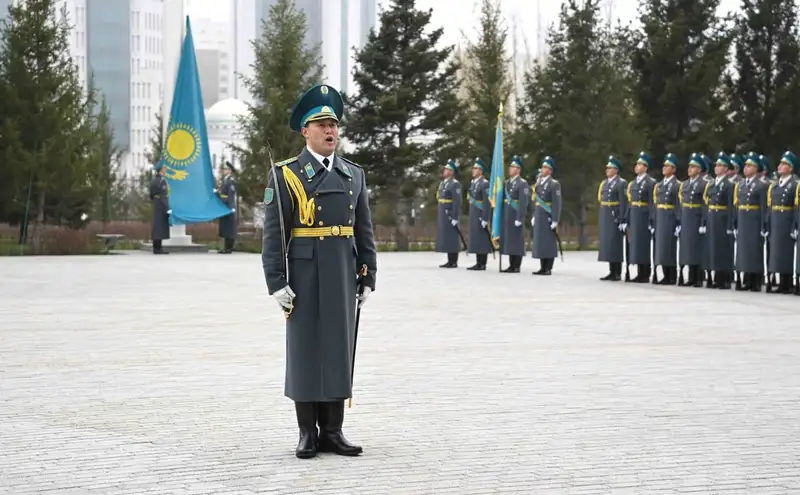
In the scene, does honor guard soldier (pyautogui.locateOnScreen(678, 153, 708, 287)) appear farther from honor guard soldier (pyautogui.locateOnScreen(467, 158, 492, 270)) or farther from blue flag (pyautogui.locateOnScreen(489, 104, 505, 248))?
honor guard soldier (pyautogui.locateOnScreen(467, 158, 492, 270))

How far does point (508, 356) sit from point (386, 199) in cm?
2373

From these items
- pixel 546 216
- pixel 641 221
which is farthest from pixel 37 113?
pixel 641 221

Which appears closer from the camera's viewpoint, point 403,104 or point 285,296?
point 285,296

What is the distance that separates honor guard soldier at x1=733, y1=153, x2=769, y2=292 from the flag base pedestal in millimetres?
15446

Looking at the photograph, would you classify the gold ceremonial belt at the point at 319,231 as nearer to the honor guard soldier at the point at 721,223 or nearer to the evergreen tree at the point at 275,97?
the honor guard soldier at the point at 721,223

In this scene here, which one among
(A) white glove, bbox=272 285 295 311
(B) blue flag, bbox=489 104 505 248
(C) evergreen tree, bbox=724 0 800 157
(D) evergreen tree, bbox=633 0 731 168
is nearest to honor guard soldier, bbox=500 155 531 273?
(B) blue flag, bbox=489 104 505 248

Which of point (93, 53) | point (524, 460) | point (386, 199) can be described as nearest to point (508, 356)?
point (524, 460)

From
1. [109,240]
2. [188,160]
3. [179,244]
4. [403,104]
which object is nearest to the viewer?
[109,240]

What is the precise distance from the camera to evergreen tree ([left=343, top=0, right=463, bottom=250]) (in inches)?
1316

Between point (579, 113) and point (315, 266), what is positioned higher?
point (579, 113)

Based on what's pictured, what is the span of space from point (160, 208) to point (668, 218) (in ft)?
43.6

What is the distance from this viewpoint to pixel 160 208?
29.4m

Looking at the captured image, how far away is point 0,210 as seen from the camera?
96.0ft

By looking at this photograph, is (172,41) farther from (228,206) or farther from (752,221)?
(752,221)
